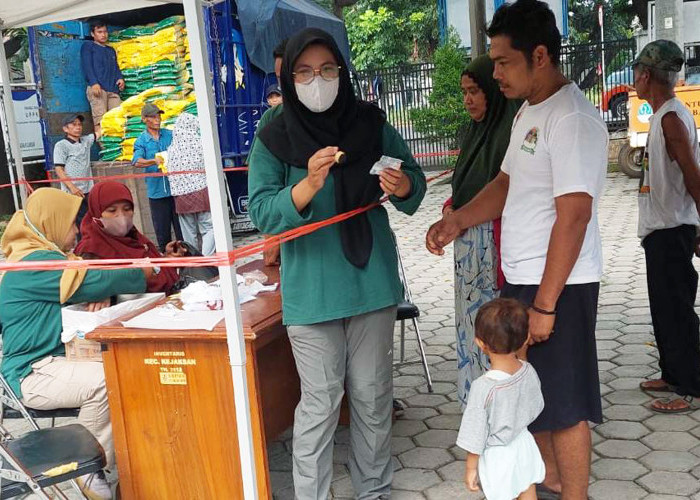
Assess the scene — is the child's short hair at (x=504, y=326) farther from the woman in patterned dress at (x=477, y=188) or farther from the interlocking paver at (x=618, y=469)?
the interlocking paver at (x=618, y=469)

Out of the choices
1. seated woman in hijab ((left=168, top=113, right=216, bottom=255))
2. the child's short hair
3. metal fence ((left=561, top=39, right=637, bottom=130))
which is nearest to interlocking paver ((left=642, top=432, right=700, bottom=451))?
the child's short hair

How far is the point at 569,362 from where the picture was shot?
102 inches

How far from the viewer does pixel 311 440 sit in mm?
2828

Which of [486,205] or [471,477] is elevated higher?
[486,205]

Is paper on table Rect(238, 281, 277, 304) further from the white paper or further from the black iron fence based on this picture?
the black iron fence

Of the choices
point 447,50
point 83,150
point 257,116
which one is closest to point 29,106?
point 83,150

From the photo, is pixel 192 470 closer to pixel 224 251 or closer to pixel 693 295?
pixel 224 251

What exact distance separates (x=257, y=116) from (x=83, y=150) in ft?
7.13

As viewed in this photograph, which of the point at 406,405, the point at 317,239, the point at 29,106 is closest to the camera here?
the point at 317,239

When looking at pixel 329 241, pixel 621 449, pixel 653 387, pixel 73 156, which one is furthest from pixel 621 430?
pixel 73 156

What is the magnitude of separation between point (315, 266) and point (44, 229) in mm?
1421

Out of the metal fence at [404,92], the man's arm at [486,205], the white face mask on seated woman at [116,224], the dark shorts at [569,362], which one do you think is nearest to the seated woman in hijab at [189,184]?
the white face mask on seated woman at [116,224]

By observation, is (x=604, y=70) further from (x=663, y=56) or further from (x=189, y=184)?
(x=663, y=56)

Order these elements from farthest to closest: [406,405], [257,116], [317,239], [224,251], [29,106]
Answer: [29,106] < [257,116] < [406,405] < [317,239] < [224,251]
